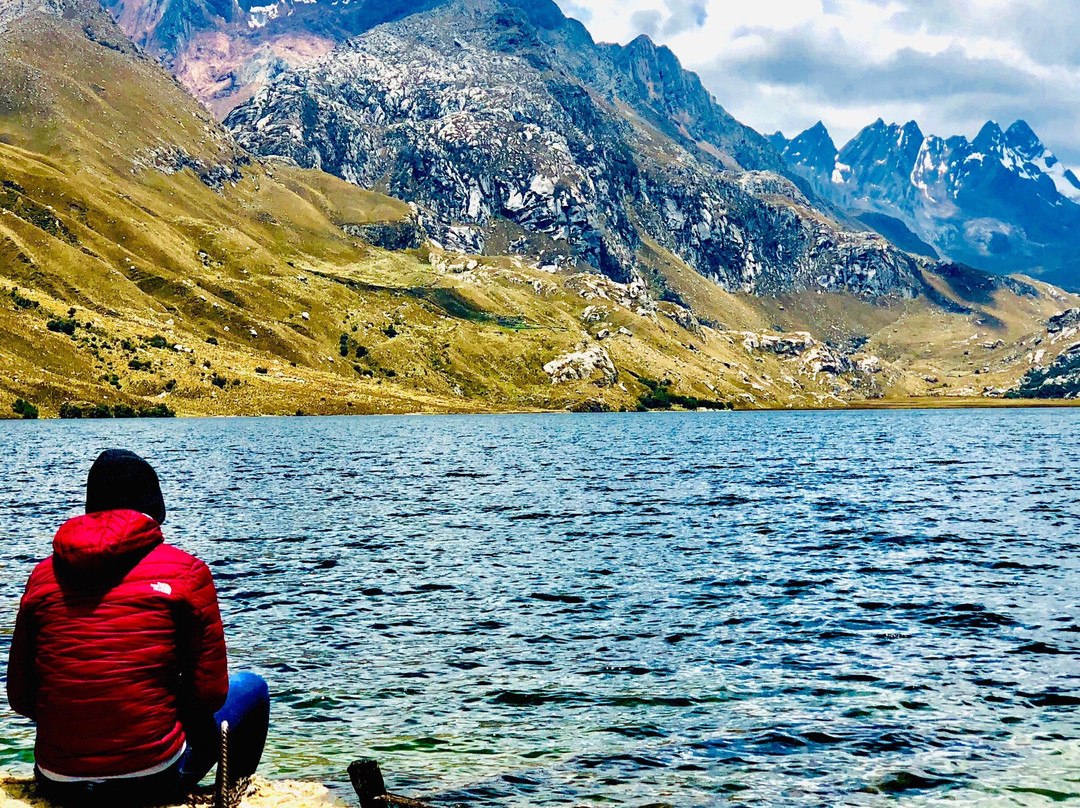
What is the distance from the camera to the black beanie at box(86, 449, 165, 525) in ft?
37.6

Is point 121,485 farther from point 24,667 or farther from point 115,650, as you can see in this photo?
point 24,667

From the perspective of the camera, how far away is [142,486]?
38.5 feet

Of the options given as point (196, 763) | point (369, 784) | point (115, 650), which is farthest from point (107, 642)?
point (369, 784)

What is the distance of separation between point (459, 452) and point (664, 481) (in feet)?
167

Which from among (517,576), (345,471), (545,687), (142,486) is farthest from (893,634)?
(345,471)

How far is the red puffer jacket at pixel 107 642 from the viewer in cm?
1095

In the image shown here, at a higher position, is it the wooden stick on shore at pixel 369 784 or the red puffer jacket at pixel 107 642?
the red puffer jacket at pixel 107 642

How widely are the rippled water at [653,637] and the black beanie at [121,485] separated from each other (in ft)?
30.8

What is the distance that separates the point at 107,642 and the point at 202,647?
1.29 meters

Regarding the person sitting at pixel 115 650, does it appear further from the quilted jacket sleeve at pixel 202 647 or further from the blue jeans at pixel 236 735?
the blue jeans at pixel 236 735

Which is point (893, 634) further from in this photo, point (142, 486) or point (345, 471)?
point (345, 471)

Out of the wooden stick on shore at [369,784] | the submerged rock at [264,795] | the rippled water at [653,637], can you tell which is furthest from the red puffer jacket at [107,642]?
the rippled water at [653,637]

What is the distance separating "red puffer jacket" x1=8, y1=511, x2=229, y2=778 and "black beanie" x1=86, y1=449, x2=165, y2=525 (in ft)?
0.84

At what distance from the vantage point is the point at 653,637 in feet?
98.7
